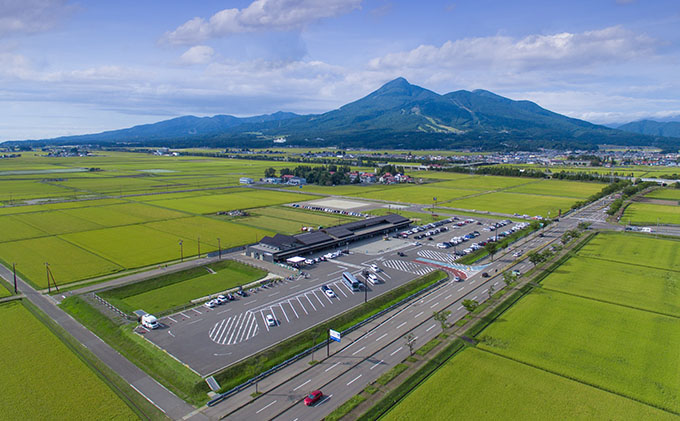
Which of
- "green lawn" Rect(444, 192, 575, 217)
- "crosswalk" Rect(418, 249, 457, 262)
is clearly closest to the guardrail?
"crosswalk" Rect(418, 249, 457, 262)

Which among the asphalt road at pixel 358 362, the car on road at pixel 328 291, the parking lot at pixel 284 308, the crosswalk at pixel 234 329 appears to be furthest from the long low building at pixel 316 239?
the asphalt road at pixel 358 362

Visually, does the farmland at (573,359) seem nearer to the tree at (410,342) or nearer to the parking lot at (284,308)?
the tree at (410,342)

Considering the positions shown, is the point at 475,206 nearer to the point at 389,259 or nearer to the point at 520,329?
the point at 389,259

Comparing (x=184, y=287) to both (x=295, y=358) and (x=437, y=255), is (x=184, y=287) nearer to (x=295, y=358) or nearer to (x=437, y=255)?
(x=295, y=358)

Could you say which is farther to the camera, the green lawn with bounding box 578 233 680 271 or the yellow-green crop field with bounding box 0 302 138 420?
the green lawn with bounding box 578 233 680 271

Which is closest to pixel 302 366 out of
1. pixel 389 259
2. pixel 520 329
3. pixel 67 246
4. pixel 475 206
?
pixel 520 329

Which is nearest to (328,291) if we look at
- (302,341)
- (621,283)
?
(302,341)

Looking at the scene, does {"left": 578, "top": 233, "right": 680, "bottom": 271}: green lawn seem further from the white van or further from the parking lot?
the white van
